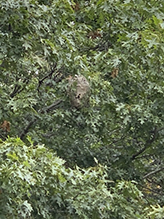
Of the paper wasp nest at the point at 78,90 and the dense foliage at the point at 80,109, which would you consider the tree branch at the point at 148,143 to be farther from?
the paper wasp nest at the point at 78,90

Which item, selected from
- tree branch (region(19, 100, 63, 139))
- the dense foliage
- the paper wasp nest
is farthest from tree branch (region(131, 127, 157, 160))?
tree branch (region(19, 100, 63, 139))

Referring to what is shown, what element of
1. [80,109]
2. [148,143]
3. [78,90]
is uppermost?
[78,90]

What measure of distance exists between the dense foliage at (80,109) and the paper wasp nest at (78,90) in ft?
0.14

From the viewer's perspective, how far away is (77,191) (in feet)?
10.4

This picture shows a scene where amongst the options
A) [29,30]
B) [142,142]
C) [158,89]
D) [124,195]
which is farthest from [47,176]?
[142,142]

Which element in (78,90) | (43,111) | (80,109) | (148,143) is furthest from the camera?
(148,143)

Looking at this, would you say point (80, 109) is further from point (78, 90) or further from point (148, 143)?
point (148, 143)

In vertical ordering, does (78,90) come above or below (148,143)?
above

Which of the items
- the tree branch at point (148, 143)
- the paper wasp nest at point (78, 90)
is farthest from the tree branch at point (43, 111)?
the tree branch at point (148, 143)

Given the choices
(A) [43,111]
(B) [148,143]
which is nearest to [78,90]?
(A) [43,111]

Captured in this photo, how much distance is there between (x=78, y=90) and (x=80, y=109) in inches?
12.9

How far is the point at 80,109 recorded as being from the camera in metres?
4.09

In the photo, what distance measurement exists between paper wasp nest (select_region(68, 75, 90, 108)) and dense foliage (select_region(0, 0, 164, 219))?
0.14ft

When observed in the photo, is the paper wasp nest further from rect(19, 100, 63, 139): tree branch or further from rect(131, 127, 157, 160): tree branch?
rect(131, 127, 157, 160): tree branch
